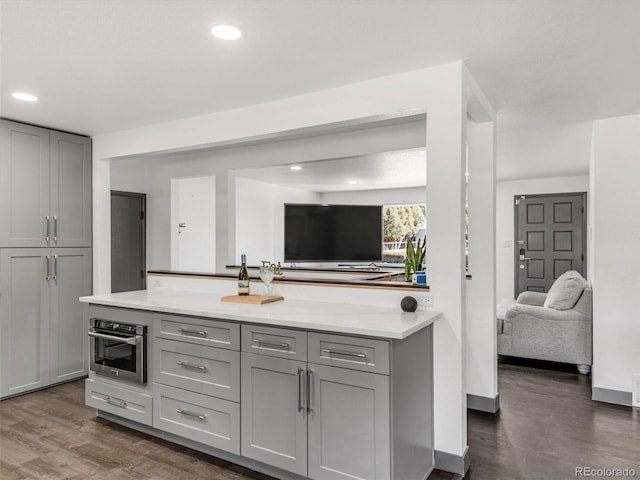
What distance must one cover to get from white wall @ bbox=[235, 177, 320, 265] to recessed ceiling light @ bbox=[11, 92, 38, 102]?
14.5ft

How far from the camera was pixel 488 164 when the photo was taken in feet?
10.8

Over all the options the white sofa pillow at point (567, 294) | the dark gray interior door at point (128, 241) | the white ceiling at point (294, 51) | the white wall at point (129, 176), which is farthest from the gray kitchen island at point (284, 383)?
the white sofa pillow at point (567, 294)

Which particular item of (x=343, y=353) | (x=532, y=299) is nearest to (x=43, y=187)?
(x=343, y=353)

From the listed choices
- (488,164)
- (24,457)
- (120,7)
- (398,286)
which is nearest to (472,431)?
(398,286)

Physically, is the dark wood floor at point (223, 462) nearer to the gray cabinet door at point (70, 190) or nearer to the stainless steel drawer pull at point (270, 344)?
the stainless steel drawer pull at point (270, 344)

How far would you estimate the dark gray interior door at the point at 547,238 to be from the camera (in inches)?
282

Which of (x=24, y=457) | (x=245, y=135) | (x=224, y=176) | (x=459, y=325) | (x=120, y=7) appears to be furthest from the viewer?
(x=224, y=176)

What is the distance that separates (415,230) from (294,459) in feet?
24.4

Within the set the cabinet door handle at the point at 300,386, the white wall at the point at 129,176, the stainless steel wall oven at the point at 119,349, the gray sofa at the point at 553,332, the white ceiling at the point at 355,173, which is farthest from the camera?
the white ceiling at the point at 355,173

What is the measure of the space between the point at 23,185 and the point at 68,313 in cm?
120

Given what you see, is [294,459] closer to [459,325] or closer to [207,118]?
[459,325]

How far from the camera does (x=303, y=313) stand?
247cm

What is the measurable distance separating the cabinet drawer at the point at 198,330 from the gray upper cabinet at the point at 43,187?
5.81 ft

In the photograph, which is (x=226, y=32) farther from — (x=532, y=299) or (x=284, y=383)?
(x=532, y=299)
